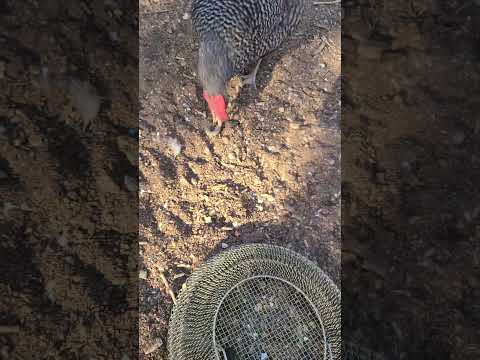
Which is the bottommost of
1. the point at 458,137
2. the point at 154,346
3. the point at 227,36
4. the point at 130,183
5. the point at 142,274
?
the point at 154,346

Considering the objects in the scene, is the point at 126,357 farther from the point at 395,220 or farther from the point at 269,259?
the point at 395,220

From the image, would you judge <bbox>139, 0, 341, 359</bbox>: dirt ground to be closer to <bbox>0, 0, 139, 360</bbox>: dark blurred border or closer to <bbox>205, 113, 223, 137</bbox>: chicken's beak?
<bbox>205, 113, 223, 137</bbox>: chicken's beak

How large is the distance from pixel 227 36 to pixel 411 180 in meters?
1.55

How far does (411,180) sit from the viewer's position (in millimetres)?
2498

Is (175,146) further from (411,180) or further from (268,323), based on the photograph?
(411,180)

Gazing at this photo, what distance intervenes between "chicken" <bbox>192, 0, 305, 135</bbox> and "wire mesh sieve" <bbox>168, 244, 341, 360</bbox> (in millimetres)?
1001

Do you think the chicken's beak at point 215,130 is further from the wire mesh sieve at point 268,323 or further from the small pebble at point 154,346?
the small pebble at point 154,346

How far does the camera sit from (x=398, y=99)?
266 centimetres

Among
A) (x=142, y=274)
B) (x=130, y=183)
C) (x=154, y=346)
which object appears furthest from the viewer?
(x=130, y=183)

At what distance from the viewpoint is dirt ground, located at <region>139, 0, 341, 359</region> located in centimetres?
249

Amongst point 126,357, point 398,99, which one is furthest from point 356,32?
point 126,357

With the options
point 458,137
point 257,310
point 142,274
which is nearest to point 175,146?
point 142,274

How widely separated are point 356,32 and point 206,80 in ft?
4.50

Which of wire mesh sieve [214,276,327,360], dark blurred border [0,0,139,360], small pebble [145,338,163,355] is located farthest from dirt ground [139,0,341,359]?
wire mesh sieve [214,276,327,360]
